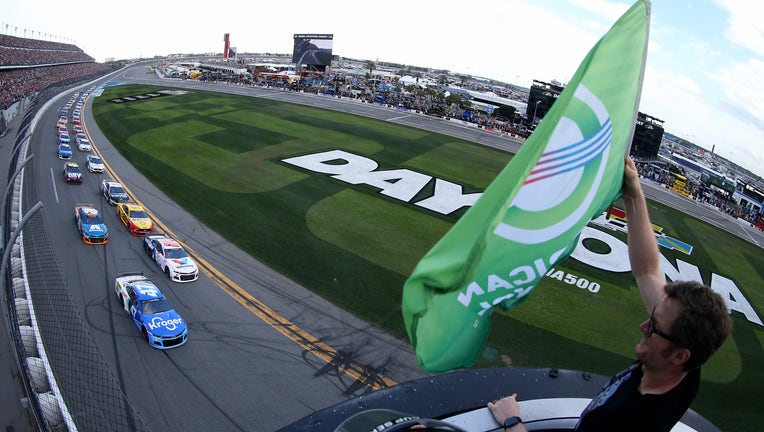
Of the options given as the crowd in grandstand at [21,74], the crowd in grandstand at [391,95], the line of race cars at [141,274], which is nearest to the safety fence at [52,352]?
the line of race cars at [141,274]

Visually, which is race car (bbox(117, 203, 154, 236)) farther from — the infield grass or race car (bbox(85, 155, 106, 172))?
race car (bbox(85, 155, 106, 172))

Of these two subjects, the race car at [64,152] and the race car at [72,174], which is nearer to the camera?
the race car at [72,174]

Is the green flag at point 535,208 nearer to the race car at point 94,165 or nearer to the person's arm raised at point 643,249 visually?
the person's arm raised at point 643,249

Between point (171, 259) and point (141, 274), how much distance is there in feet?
3.92

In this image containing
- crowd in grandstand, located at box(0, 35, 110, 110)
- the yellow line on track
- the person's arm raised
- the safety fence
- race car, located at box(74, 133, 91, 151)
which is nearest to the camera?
the person's arm raised

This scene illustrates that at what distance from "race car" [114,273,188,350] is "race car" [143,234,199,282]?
5.65ft

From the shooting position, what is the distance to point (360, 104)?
Result: 71125mm

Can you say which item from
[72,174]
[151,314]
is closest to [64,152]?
[72,174]

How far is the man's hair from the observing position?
7.89ft

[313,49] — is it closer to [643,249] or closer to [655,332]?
[643,249]

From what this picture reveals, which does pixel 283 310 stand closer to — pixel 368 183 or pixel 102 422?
pixel 102 422

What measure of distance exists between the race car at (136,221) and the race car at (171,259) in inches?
87.6

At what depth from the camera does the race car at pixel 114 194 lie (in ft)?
79.9

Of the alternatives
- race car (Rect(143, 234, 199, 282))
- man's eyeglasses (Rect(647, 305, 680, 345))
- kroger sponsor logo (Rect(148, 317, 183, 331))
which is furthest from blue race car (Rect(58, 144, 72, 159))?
man's eyeglasses (Rect(647, 305, 680, 345))
